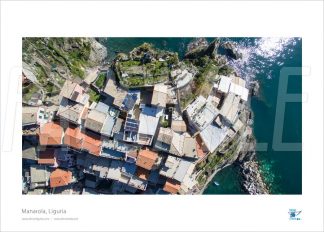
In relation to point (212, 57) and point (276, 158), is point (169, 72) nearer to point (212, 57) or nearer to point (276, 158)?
point (212, 57)

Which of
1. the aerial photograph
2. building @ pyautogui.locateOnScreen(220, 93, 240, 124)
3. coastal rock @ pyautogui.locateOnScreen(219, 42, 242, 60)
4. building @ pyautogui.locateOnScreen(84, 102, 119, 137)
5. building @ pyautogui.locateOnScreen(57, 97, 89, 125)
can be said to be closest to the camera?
building @ pyautogui.locateOnScreen(57, 97, 89, 125)

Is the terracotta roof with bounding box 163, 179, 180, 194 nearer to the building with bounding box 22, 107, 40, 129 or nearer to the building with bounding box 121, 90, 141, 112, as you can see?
the building with bounding box 121, 90, 141, 112

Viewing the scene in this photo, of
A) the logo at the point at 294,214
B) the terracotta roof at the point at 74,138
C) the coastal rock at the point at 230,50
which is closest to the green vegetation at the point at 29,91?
the terracotta roof at the point at 74,138

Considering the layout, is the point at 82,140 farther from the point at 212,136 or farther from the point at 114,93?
the point at 212,136

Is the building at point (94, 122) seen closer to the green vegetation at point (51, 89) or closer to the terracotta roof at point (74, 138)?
the terracotta roof at point (74, 138)

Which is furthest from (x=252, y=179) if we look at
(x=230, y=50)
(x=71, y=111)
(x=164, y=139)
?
(x=71, y=111)

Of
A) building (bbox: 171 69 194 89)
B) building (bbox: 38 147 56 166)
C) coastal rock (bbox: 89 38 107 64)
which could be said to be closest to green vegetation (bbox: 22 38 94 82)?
coastal rock (bbox: 89 38 107 64)
